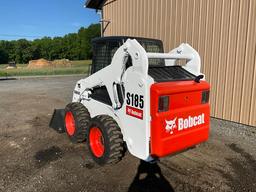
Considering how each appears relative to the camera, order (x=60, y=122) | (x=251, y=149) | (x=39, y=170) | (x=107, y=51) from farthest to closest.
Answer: (x=60, y=122)
(x=251, y=149)
(x=107, y=51)
(x=39, y=170)

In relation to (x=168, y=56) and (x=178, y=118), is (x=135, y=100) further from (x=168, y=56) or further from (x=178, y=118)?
(x=168, y=56)

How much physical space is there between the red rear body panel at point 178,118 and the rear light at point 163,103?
0.05 meters

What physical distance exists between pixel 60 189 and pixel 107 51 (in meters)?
2.58

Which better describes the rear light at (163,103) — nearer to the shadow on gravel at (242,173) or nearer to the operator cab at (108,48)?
the operator cab at (108,48)

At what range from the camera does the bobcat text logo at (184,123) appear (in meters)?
3.48

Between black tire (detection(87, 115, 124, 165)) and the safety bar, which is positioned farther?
black tire (detection(87, 115, 124, 165))

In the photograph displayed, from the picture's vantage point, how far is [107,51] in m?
4.63

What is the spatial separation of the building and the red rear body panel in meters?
3.02

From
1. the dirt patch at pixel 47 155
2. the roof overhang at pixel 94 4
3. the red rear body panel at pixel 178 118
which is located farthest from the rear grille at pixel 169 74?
the roof overhang at pixel 94 4

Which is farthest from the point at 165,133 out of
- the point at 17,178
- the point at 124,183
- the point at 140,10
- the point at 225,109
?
the point at 140,10

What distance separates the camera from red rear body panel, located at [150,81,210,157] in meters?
3.36

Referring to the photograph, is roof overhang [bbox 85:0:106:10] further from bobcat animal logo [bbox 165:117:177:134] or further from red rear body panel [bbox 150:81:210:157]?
bobcat animal logo [bbox 165:117:177:134]

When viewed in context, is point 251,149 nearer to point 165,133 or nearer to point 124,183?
point 165,133

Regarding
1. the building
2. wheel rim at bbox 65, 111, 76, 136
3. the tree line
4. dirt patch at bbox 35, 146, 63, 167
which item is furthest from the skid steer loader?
the tree line
